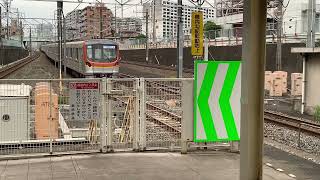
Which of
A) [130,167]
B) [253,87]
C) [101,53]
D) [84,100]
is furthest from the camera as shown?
[101,53]

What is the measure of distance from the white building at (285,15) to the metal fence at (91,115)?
26.3 metres

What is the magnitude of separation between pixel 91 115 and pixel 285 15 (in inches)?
2273

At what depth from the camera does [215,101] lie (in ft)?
32.4

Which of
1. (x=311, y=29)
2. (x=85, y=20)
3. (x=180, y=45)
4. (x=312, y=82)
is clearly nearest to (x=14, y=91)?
(x=180, y=45)

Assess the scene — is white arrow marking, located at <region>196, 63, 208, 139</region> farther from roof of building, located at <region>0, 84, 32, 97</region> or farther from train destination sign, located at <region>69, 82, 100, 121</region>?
roof of building, located at <region>0, 84, 32, 97</region>

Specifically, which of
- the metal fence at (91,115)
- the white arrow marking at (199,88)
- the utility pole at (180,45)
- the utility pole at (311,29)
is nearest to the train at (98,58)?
the utility pole at (311,29)

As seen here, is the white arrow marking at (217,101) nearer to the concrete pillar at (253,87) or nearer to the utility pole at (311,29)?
the concrete pillar at (253,87)

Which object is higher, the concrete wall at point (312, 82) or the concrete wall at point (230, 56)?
the concrete wall at point (230, 56)

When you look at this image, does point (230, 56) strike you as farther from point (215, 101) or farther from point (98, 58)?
point (215, 101)

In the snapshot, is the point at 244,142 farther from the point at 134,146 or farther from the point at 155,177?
the point at 134,146

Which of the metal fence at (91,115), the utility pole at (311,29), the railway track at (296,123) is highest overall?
the utility pole at (311,29)

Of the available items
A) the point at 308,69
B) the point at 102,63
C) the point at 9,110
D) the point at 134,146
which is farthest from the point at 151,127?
the point at 102,63

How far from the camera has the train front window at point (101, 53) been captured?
3175 cm

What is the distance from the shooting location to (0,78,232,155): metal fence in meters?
9.70
